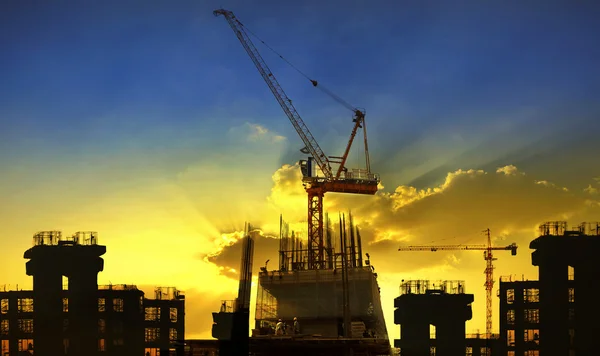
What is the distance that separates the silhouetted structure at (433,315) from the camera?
79312mm

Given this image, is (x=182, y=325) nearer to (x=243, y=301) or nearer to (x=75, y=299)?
(x=75, y=299)

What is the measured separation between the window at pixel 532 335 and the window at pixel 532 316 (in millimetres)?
853

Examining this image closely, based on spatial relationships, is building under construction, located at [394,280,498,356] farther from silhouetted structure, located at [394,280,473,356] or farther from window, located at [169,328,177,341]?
window, located at [169,328,177,341]

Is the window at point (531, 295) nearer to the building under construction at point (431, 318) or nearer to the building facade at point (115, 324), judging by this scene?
the building under construction at point (431, 318)

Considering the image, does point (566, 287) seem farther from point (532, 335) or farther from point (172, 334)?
point (172, 334)

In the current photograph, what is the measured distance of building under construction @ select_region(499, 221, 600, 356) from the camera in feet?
266

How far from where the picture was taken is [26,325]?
9256 cm

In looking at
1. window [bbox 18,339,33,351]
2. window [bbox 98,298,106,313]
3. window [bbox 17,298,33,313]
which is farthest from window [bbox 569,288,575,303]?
window [bbox 18,339,33,351]

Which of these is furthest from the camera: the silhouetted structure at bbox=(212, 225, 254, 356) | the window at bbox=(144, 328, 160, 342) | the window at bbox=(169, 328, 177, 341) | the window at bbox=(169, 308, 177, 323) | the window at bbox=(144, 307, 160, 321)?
the window at bbox=(169, 308, 177, 323)

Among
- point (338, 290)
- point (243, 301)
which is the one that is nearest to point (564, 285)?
point (338, 290)

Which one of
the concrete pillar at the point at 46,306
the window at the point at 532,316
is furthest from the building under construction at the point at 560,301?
the concrete pillar at the point at 46,306

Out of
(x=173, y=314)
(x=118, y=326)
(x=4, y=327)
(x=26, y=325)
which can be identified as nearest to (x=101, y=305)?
(x=118, y=326)

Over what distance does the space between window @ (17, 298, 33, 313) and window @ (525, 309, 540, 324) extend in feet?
169

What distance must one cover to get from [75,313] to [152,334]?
28.3 ft
